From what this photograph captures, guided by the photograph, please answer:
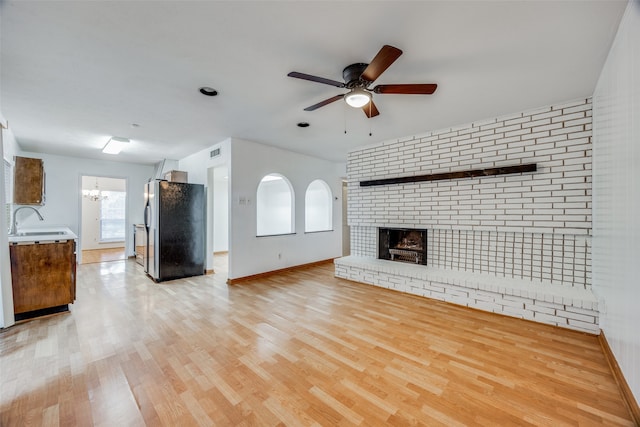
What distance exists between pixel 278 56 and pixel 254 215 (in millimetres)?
3134

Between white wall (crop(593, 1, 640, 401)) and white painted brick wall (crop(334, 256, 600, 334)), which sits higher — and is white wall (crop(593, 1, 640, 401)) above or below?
above

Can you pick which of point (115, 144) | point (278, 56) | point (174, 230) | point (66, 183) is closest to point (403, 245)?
point (278, 56)

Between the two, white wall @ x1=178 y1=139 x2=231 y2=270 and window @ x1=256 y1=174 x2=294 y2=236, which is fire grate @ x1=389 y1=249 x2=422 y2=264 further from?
window @ x1=256 y1=174 x2=294 y2=236

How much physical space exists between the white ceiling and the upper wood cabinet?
113 centimetres

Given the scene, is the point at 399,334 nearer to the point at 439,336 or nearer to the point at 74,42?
the point at 439,336

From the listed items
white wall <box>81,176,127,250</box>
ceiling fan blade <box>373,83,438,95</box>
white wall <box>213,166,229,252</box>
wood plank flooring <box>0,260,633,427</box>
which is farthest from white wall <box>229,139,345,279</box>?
white wall <box>81,176,127,250</box>

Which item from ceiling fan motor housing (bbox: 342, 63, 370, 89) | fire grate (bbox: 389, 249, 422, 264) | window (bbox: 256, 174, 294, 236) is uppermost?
ceiling fan motor housing (bbox: 342, 63, 370, 89)

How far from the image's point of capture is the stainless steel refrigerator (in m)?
4.68

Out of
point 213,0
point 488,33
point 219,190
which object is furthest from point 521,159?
point 219,190

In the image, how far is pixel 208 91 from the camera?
270cm

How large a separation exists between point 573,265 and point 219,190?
8.07 metres

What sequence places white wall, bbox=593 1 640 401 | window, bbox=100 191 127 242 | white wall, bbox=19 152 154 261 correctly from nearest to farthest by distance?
white wall, bbox=593 1 640 401
white wall, bbox=19 152 154 261
window, bbox=100 191 127 242

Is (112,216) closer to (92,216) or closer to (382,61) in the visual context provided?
(92,216)

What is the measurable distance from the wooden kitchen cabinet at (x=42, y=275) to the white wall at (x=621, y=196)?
5378 mm
